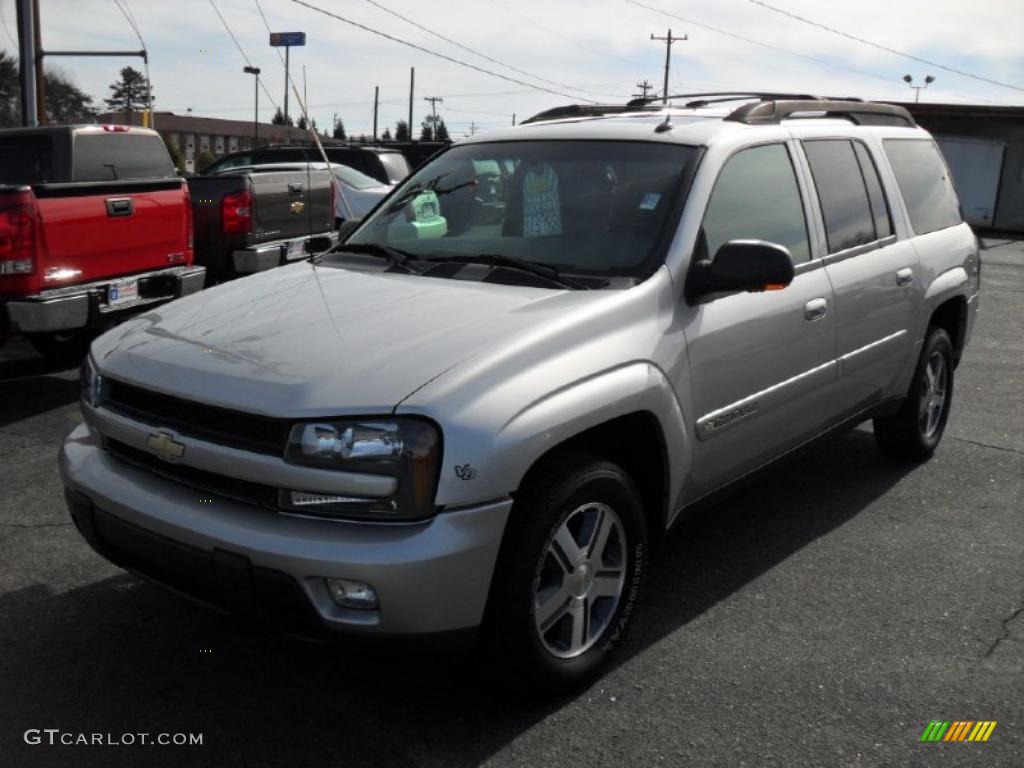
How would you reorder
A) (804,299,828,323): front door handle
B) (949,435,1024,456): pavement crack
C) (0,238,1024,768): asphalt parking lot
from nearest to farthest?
(0,238,1024,768): asphalt parking lot, (804,299,828,323): front door handle, (949,435,1024,456): pavement crack

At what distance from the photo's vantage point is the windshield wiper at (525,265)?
3.60m

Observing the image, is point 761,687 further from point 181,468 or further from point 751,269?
point 181,468

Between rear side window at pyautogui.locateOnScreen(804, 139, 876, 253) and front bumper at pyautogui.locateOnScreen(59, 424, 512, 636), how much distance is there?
7.91 ft

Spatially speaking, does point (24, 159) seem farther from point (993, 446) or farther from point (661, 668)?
point (993, 446)

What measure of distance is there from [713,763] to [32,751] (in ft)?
6.24

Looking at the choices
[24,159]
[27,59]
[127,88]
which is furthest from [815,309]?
[127,88]

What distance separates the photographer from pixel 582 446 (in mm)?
3318

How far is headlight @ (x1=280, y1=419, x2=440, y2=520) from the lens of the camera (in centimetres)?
277

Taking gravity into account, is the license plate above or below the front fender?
below

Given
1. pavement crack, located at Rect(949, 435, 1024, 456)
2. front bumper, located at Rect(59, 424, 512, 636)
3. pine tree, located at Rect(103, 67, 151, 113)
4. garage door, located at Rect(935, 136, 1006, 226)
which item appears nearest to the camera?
front bumper, located at Rect(59, 424, 512, 636)

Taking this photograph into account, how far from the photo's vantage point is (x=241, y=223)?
8.88m

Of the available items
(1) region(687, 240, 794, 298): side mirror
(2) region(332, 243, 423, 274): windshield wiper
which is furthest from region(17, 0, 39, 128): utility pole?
(1) region(687, 240, 794, 298): side mirror

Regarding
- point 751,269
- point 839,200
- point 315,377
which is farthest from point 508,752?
point 839,200

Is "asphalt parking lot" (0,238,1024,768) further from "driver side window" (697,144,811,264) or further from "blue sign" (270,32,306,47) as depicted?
"blue sign" (270,32,306,47)
